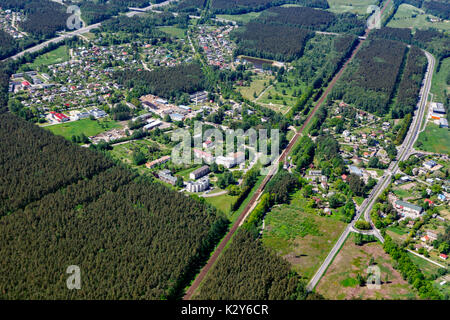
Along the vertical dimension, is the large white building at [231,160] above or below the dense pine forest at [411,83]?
above

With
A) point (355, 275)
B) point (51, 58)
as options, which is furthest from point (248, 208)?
point (51, 58)

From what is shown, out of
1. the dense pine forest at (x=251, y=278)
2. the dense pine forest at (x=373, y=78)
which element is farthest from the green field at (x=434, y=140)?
the dense pine forest at (x=251, y=278)

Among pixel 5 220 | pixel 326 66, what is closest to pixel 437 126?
pixel 326 66

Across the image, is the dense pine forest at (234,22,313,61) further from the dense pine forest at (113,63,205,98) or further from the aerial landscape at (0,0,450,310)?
the dense pine forest at (113,63,205,98)

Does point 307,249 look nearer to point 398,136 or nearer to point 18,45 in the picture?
point 398,136

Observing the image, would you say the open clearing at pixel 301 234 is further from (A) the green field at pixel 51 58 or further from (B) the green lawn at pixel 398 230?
(A) the green field at pixel 51 58

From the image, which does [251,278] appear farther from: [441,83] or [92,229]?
[441,83]
